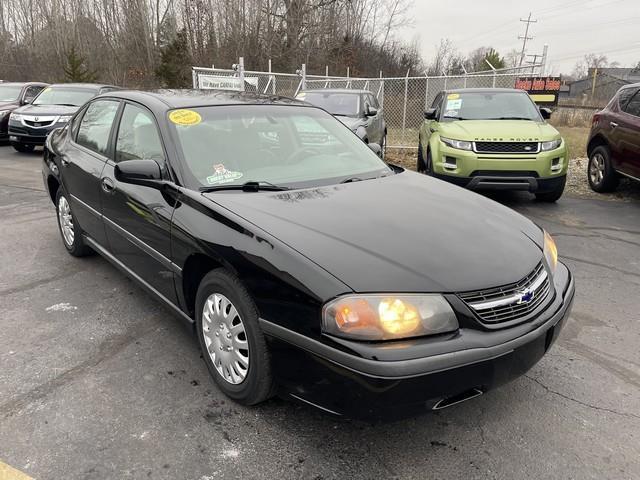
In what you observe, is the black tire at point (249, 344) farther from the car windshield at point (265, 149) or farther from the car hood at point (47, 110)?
the car hood at point (47, 110)

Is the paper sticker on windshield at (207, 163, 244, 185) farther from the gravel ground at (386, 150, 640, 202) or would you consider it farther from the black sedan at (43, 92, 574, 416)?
the gravel ground at (386, 150, 640, 202)

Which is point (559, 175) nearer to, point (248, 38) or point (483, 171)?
point (483, 171)

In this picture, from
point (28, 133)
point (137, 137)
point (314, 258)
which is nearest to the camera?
point (314, 258)

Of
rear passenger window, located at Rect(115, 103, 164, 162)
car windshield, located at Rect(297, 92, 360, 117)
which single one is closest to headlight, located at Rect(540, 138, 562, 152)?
car windshield, located at Rect(297, 92, 360, 117)

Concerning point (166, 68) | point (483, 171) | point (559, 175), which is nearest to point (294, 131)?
point (483, 171)

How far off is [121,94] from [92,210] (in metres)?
0.94

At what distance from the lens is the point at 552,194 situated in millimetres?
6961

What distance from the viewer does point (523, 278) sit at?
2264 millimetres

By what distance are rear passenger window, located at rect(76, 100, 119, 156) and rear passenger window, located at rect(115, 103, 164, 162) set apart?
0.24 meters

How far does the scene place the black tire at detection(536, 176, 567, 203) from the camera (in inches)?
265

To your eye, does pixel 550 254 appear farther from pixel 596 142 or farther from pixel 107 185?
pixel 596 142

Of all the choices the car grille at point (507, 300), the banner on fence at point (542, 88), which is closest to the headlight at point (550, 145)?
the car grille at point (507, 300)

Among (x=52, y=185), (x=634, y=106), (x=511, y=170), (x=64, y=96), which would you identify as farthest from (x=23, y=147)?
(x=634, y=106)

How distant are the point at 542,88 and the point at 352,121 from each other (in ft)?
29.0
